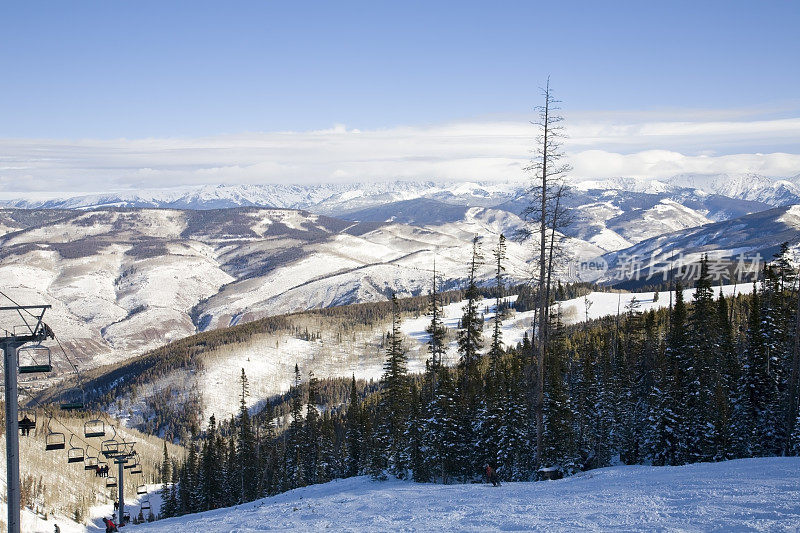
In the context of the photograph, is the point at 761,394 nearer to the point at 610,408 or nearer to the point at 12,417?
the point at 610,408

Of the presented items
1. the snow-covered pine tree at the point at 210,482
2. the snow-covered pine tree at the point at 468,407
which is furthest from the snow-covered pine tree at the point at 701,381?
the snow-covered pine tree at the point at 210,482

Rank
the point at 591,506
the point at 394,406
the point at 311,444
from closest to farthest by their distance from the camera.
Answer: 1. the point at 591,506
2. the point at 394,406
3. the point at 311,444

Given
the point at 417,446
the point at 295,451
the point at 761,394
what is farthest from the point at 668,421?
the point at 295,451

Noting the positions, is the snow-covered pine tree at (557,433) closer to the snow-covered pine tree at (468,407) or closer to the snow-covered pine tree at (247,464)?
the snow-covered pine tree at (468,407)

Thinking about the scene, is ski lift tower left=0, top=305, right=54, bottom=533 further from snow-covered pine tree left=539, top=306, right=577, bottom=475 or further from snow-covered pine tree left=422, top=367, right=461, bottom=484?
snow-covered pine tree left=539, top=306, right=577, bottom=475

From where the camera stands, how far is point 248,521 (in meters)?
29.3

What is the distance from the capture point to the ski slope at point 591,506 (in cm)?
1756

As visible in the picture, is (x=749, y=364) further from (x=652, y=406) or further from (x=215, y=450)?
(x=215, y=450)

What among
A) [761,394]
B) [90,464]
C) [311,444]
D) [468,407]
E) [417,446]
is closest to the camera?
[761,394]

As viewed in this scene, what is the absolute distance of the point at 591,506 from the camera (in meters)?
21.1

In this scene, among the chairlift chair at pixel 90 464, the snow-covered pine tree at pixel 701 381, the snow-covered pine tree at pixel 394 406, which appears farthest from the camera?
the snow-covered pine tree at pixel 394 406

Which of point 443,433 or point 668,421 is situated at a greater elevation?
point 668,421

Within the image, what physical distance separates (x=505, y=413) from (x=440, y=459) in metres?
7.64

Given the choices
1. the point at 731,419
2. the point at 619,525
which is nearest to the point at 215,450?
the point at 731,419
